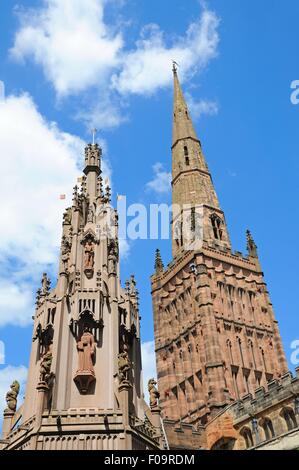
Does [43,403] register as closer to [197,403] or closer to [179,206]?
[197,403]

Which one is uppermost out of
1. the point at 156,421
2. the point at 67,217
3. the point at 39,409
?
the point at 67,217

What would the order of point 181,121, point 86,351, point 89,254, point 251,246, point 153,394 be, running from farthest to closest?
point 181,121 < point 251,246 < point 89,254 < point 153,394 < point 86,351

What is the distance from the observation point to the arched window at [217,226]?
6058 cm

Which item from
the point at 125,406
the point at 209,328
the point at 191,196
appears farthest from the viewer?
the point at 191,196

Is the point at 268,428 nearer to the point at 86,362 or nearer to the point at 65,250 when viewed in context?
the point at 65,250

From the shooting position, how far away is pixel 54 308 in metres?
16.2

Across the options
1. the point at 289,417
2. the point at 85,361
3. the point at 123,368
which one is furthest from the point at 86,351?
the point at 289,417

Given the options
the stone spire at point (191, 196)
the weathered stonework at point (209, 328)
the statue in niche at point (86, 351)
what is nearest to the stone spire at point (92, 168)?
the statue in niche at point (86, 351)

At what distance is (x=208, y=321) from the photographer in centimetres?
4841

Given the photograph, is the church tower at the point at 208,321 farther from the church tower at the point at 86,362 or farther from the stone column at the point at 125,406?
the stone column at the point at 125,406

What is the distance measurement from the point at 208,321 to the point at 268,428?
15975 millimetres

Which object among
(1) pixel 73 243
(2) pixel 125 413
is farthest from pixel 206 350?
(2) pixel 125 413

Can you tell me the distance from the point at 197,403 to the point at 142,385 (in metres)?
32.0
